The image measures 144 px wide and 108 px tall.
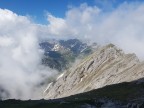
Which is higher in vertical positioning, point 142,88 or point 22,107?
point 142,88

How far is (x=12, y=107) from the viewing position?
113 m

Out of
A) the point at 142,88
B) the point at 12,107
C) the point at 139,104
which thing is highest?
the point at 142,88

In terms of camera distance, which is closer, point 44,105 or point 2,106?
point 44,105

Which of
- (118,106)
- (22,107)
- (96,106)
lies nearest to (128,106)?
(118,106)

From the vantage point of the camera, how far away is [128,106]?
9812cm

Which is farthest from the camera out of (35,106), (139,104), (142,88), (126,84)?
(126,84)

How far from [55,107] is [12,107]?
19754mm

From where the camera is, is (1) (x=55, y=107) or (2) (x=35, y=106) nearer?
(1) (x=55, y=107)

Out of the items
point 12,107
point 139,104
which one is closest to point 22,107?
point 12,107

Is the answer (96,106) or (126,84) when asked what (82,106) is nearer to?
(96,106)

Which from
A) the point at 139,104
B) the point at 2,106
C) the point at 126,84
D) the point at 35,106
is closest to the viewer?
the point at 139,104

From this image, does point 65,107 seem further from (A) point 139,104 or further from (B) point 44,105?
(A) point 139,104

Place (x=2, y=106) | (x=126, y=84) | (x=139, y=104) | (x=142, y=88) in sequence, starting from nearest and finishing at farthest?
(x=139, y=104)
(x=2, y=106)
(x=142, y=88)
(x=126, y=84)

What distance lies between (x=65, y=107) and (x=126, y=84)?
8794cm
